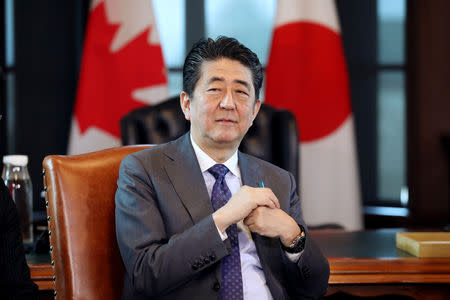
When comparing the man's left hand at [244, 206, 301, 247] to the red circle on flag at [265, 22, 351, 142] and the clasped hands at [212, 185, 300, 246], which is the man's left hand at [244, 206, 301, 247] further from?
the red circle on flag at [265, 22, 351, 142]

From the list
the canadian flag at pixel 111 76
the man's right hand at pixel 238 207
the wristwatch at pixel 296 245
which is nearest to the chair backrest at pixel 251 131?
the canadian flag at pixel 111 76

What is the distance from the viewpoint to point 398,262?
187 centimetres

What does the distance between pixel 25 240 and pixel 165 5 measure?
8.53ft

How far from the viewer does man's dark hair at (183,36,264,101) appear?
1791 millimetres

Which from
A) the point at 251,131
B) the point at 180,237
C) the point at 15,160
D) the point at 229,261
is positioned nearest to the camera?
the point at 180,237

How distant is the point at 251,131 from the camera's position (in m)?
3.06

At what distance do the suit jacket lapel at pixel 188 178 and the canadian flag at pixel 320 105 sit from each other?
2.16m

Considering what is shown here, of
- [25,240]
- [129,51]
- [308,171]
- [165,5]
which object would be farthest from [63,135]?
[25,240]

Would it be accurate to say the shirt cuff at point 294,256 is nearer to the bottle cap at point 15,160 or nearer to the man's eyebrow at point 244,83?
the man's eyebrow at point 244,83

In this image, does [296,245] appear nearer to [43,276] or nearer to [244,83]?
[244,83]

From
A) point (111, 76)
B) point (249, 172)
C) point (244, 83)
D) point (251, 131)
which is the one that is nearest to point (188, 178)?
point (249, 172)

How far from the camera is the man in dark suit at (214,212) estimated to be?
1.57 m

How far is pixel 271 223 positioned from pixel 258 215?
47 millimetres

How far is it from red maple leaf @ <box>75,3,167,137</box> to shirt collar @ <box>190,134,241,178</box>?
2.07 metres
